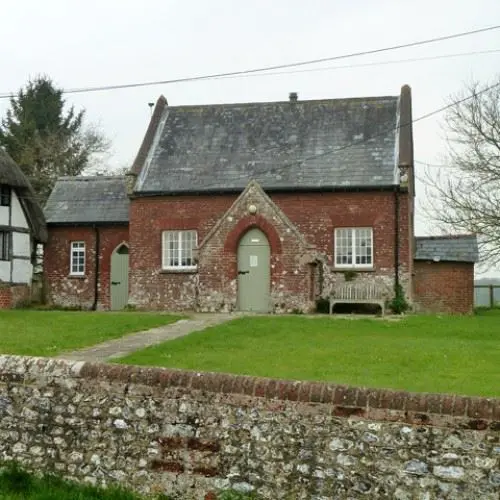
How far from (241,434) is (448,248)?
25091 millimetres

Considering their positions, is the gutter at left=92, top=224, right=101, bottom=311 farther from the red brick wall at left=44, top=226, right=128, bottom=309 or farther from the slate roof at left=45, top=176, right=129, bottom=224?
the slate roof at left=45, top=176, right=129, bottom=224

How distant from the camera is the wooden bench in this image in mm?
25964

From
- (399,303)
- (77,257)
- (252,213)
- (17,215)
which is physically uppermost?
(17,215)

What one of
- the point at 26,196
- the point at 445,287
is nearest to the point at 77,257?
the point at 26,196

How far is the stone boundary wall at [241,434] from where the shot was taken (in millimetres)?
5980

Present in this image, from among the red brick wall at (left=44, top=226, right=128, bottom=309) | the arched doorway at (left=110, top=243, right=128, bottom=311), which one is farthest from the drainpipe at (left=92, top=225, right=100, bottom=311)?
the arched doorway at (left=110, top=243, right=128, bottom=311)

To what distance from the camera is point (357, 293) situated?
86.4ft

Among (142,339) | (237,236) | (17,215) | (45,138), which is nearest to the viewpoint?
(142,339)

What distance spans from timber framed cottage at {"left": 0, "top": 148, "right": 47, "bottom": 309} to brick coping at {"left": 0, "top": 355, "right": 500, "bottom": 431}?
966 inches

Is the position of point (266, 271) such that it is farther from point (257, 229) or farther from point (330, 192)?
point (330, 192)

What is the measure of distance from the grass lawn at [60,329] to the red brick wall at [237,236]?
367cm

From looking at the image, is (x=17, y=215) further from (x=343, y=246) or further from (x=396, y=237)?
(x=396, y=237)

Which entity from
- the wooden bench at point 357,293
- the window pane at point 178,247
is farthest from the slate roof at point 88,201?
the wooden bench at point 357,293

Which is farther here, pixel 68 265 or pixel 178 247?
pixel 68 265
